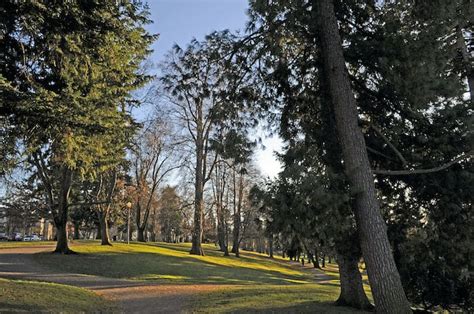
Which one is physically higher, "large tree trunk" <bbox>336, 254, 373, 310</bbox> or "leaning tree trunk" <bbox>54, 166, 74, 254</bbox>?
"leaning tree trunk" <bbox>54, 166, 74, 254</bbox>

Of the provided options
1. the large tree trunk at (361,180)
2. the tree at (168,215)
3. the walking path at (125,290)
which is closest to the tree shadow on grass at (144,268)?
the walking path at (125,290)

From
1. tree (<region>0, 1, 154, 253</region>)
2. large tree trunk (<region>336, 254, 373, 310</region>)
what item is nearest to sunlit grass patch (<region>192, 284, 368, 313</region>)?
large tree trunk (<region>336, 254, 373, 310</region>)

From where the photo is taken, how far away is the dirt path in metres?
11.4

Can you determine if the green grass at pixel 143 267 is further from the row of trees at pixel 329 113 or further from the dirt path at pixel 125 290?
the row of trees at pixel 329 113

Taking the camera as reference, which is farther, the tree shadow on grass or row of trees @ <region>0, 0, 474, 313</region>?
the tree shadow on grass

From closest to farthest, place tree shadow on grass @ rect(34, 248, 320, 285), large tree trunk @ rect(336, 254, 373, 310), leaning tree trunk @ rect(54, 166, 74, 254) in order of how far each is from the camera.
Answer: large tree trunk @ rect(336, 254, 373, 310)
tree shadow on grass @ rect(34, 248, 320, 285)
leaning tree trunk @ rect(54, 166, 74, 254)

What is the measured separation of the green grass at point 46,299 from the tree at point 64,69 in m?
3.76

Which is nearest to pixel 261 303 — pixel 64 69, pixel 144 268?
pixel 64 69

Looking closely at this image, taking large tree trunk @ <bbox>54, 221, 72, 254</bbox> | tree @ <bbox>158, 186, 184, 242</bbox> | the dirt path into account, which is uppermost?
tree @ <bbox>158, 186, 184, 242</bbox>

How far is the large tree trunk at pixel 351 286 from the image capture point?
10.7m

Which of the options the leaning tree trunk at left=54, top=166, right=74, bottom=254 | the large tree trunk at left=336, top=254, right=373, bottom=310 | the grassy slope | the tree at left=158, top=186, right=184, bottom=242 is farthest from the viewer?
the tree at left=158, top=186, right=184, bottom=242

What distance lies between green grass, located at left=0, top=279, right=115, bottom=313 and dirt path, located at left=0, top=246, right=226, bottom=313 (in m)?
0.72

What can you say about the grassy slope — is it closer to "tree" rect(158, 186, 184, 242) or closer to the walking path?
the walking path

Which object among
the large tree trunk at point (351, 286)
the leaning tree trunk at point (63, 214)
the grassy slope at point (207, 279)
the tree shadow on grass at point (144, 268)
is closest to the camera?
the large tree trunk at point (351, 286)
